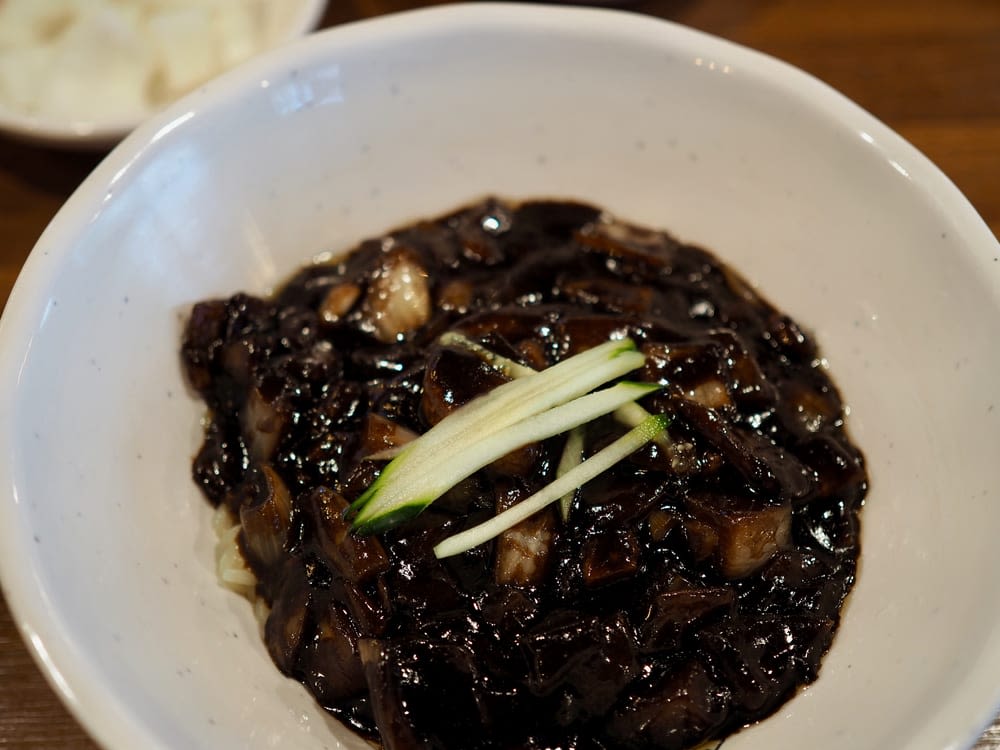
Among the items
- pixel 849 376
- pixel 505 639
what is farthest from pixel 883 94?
pixel 505 639

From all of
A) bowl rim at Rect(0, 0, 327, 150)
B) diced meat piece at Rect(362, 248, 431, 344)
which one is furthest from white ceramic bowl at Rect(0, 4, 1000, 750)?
bowl rim at Rect(0, 0, 327, 150)

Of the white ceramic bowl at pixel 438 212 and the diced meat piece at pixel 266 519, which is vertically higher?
the white ceramic bowl at pixel 438 212

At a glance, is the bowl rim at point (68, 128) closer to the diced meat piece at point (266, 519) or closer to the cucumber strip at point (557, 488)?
the diced meat piece at point (266, 519)

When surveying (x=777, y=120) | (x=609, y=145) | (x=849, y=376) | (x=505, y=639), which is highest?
(x=777, y=120)

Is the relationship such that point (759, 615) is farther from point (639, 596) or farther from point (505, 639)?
point (505, 639)

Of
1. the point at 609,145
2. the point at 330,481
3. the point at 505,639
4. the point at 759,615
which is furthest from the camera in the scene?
the point at 609,145

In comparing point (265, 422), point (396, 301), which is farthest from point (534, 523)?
point (396, 301)

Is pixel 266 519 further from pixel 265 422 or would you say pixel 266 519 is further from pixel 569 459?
pixel 569 459

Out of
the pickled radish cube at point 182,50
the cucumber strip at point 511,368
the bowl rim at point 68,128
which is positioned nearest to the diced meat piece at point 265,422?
the cucumber strip at point 511,368
